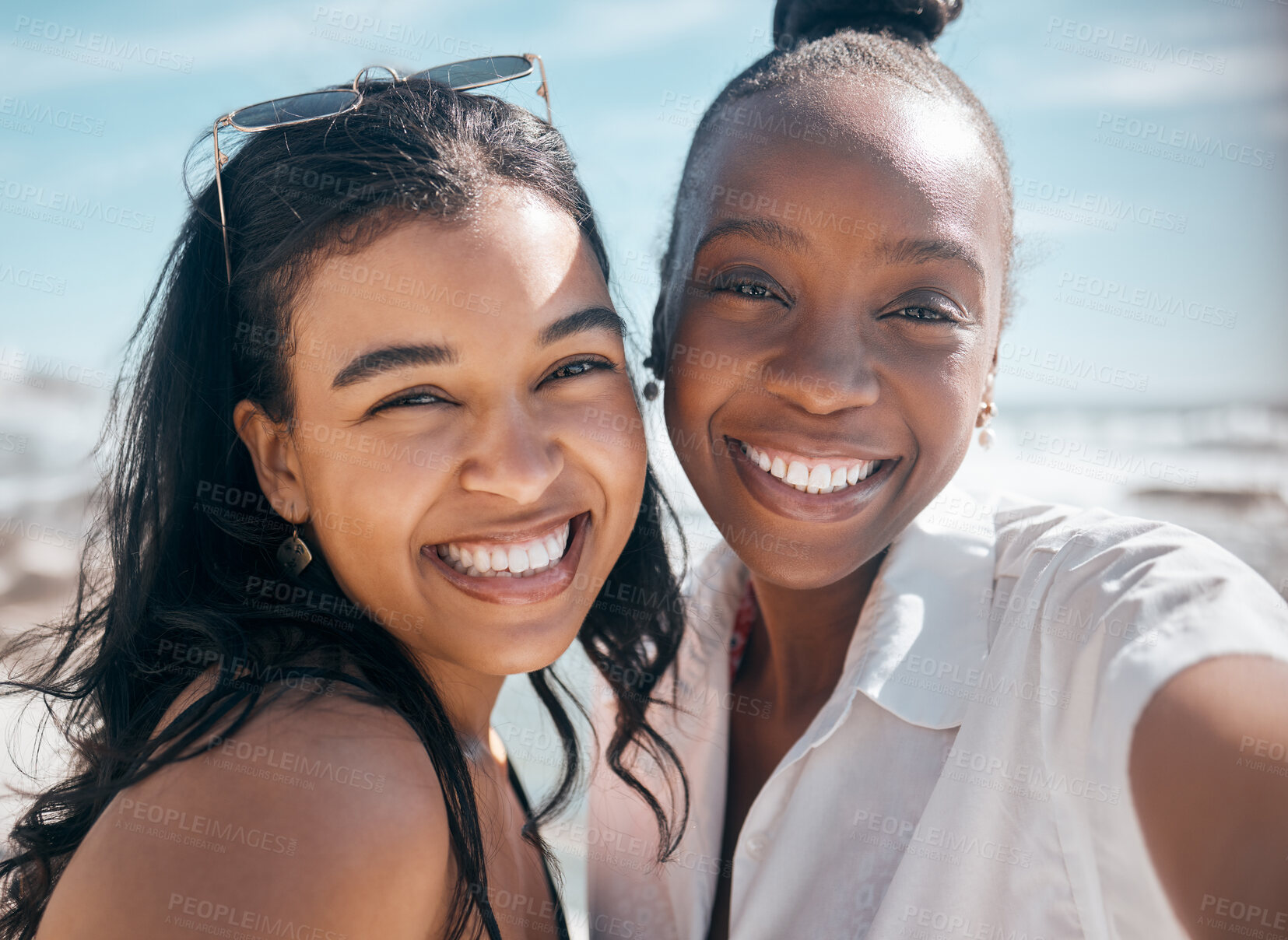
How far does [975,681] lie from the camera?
1.90 metres

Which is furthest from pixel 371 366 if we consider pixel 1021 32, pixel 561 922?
pixel 1021 32

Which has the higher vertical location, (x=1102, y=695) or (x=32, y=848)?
(x=1102, y=695)

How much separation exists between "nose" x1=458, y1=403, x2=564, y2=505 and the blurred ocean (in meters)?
4.72

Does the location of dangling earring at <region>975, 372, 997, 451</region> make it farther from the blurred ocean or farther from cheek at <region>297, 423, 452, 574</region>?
the blurred ocean

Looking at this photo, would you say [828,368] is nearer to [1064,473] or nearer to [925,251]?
[925,251]

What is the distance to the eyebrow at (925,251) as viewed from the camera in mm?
1933

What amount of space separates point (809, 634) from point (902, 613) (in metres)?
0.40

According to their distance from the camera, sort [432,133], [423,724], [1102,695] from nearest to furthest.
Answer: [1102,695] → [423,724] → [432,133]

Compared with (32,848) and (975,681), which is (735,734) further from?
(32,848)

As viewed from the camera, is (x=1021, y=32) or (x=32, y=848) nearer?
(x=32, y=848)

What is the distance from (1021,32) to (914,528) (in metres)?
27.5

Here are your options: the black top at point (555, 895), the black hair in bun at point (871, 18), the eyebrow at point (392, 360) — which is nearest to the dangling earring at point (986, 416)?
the black hair in bun at point (871, 18)

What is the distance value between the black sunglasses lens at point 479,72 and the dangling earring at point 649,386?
79 cm

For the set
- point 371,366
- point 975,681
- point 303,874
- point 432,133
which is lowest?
point 975,681
